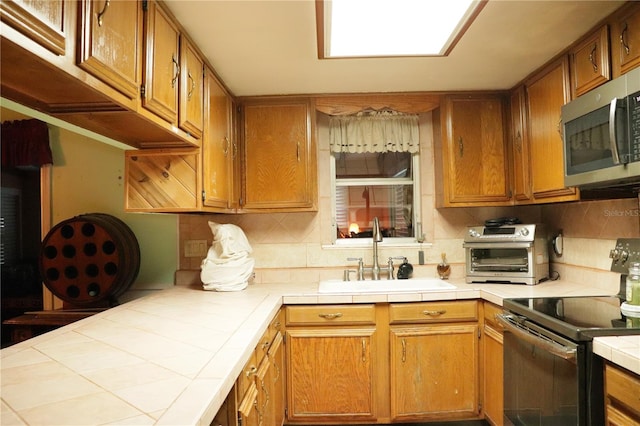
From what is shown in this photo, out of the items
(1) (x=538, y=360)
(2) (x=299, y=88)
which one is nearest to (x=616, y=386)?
(1) (x=538, y=360)

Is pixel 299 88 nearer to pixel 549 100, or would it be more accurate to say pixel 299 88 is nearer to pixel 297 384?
pixel 549 100

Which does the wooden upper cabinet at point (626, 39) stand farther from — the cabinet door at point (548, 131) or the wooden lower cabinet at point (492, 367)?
the wooden lower cabinet at point (492, 367)

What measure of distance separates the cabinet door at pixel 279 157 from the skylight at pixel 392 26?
685mm

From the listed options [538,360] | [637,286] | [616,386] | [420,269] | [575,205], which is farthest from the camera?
[420,269]

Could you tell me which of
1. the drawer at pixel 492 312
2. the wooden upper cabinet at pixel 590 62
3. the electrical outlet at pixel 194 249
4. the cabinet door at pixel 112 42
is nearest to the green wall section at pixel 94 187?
the electrical outlet at pixel 194 249

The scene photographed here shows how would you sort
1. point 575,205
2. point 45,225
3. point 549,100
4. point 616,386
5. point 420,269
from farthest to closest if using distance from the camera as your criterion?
point 420,269 < point 45,225 < point 575,205 < point 549,100 < point 616,386

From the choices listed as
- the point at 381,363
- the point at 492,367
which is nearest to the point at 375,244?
the point at 381,363

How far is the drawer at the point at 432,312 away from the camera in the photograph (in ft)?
7.30

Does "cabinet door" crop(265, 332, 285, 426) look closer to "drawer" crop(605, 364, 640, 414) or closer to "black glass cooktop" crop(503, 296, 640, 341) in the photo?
"black glass cooktop" crop(503, 296, 640, 341)

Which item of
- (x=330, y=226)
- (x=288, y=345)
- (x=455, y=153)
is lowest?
(x=288, y=345)

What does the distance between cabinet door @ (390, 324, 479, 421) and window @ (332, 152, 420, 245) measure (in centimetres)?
88

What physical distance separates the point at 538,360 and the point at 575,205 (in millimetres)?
1253

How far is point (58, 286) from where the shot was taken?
2219 mm

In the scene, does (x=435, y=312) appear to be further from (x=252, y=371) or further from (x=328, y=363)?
(x=252, y=371)
